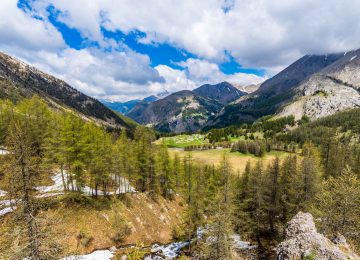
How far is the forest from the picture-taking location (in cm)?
1331

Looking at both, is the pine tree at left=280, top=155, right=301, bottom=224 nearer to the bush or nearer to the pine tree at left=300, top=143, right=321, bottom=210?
the pine tree at left=300, top=143, right=321, bottom=210

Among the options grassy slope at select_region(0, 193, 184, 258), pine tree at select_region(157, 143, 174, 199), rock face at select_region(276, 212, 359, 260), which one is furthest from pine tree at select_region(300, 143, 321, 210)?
pine tree at select_region(157, 143, 174, 199)

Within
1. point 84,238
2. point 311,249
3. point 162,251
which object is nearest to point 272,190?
point 162,251

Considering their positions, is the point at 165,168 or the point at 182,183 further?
the point at 182,183

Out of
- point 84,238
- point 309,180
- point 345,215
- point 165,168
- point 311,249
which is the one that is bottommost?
point 84,238

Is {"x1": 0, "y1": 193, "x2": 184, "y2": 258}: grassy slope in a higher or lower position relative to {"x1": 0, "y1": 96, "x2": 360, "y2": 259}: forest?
lower

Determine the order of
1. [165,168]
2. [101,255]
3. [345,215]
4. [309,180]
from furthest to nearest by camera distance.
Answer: [165,168] → [309,180] → [101,255] → [345,215]

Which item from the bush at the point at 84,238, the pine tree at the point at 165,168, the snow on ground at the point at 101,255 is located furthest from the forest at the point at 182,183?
the snow on ground at the point at 101,255

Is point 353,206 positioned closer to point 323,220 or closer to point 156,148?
point 323,220

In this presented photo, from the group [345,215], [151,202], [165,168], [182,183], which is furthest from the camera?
[182,183]

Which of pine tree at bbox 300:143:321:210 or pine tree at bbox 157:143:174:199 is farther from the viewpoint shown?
pine tree at bbox 157:143:174:199

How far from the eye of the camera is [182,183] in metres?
67.0

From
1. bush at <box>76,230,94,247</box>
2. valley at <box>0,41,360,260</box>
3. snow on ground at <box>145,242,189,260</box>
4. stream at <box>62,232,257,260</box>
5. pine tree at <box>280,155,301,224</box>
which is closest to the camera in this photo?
valley at <box>0,41,360,260</box>

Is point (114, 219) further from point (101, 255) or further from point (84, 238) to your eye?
point (101, 255)
